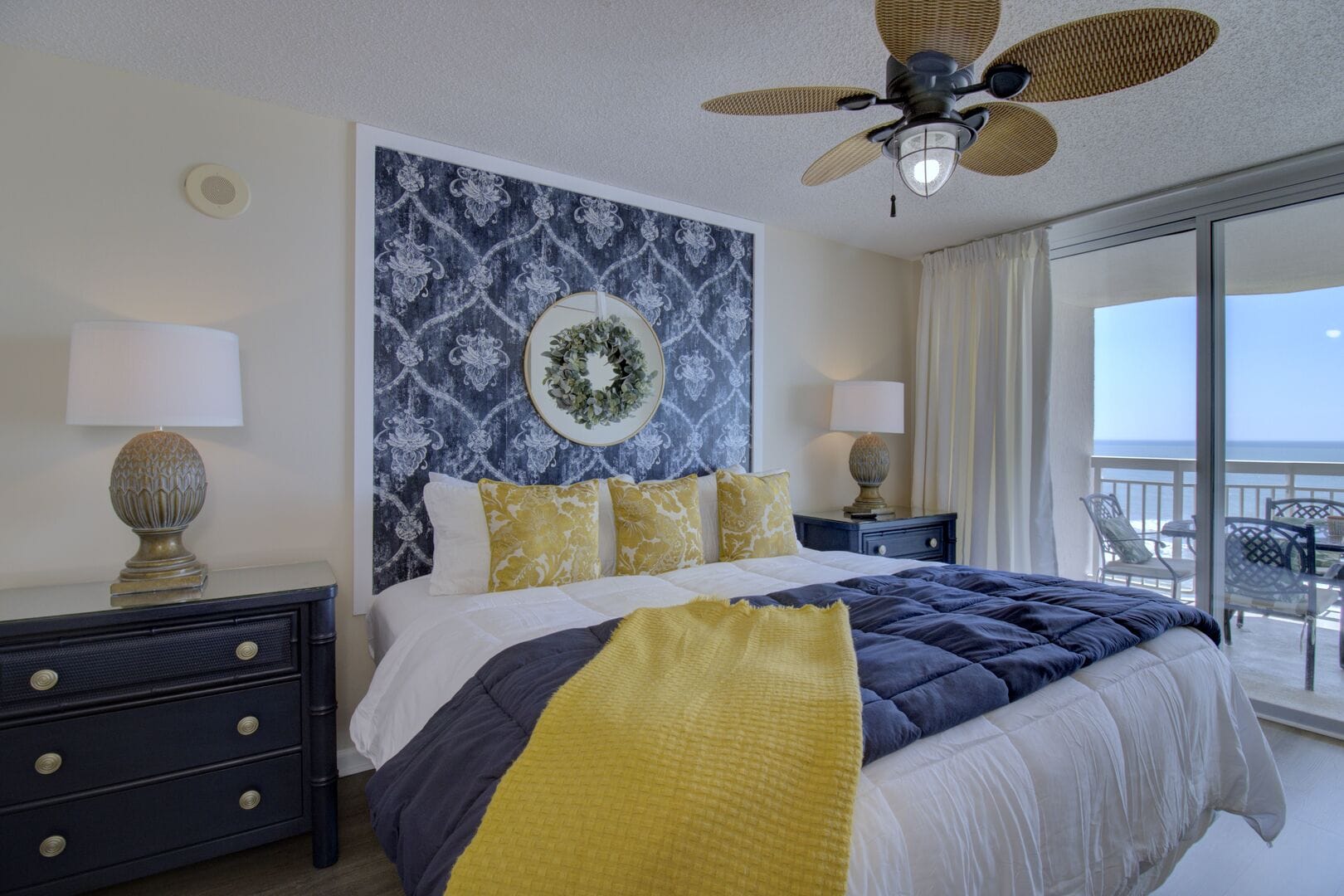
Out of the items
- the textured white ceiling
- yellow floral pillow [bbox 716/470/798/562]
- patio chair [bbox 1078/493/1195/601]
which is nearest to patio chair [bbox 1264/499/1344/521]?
patio chair [bbox 1078/493/1195/601]

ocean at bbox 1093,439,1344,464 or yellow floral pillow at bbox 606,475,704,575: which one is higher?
ocean at bbox 1093,439,1344,464

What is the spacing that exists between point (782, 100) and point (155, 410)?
6.25 feet

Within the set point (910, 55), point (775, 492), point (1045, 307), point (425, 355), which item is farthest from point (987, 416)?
point (425, 355)

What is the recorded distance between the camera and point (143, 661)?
66.8 inches

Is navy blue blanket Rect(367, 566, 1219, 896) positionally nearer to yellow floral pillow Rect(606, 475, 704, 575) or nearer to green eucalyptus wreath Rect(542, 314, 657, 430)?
yellow floral pillow Rect(606, 475, 704, 575)

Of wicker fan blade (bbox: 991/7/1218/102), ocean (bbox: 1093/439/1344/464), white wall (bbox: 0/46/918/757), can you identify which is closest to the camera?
wicker fan blade (bbox: 991/7/1218/102)

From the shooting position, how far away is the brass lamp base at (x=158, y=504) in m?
1.81

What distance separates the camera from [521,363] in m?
2.81

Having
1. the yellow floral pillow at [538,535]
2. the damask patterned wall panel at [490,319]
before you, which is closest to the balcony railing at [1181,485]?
the damask patterned wall panel at [490,319]

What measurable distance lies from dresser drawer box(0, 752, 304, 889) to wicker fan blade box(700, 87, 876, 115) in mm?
2235

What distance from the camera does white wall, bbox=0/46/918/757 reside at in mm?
1983

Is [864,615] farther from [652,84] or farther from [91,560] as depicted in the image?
[91,560]

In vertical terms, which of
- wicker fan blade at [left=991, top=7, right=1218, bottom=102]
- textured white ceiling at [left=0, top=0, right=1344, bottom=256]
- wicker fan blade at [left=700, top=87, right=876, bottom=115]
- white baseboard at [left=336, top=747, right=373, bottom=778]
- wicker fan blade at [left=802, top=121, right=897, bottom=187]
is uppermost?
textured white ceiling at [left=0, top=0, right=1344, bottom=256]

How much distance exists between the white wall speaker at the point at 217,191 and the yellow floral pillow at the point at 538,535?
4.27 feet
